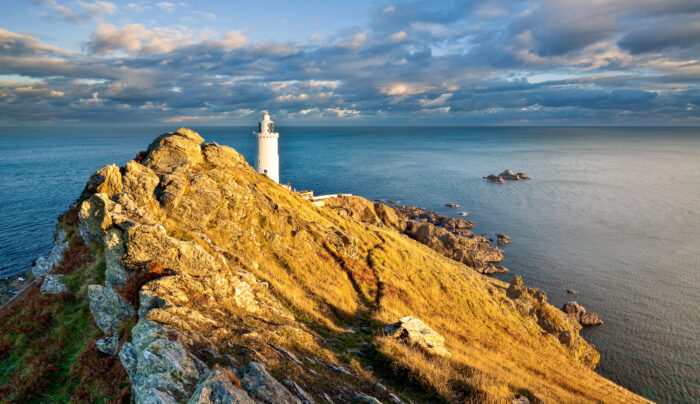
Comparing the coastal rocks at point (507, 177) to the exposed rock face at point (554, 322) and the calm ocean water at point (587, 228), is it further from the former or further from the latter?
the exposed rock face at point (554, 322)

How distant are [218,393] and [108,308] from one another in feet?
27.8

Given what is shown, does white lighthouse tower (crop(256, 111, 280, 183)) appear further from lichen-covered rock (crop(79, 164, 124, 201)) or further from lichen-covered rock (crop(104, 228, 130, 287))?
lichen-covered rock (crop(104, 228, 130, 287))

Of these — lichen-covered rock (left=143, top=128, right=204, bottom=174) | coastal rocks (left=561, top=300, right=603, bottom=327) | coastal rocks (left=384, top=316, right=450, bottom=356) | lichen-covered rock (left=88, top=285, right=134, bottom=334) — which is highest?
lichen-covered rock (left=143, top=128, right=204, bottom=174)

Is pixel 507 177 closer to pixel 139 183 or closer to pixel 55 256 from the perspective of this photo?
pixel 139 183

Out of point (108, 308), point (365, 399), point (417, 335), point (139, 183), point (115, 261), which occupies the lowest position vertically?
point (417, 335)

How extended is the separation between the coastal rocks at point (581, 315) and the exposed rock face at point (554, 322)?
4.29m

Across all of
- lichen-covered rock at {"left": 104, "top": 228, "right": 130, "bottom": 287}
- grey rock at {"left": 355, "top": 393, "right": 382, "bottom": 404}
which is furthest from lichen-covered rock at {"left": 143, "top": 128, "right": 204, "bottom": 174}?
grey rock at {"left": 355, "top": 393, "right": 382, "bottom": 404}

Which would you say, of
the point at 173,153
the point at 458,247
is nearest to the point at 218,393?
the point at 173,153

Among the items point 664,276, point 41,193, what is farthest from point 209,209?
point 41,193

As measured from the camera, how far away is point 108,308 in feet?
44.9

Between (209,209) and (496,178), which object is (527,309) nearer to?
(209,209)

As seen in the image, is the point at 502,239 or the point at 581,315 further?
the point at 502,239

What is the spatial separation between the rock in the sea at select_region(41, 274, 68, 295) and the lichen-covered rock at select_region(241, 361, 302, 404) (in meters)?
12.5

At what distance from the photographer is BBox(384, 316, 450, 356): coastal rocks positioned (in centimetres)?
1897
